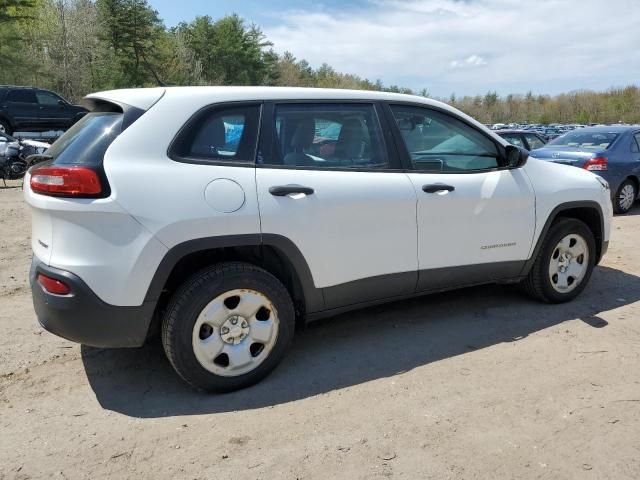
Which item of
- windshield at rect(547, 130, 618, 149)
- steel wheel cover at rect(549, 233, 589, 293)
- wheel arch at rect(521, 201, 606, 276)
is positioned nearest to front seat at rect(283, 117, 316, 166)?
wheel arch at rect(521, 201, 606, 276)

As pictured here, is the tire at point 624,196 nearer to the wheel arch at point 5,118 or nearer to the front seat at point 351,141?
the front seat at point 351,141

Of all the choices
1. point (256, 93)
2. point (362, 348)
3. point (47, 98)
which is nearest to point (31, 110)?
point (47, 98)

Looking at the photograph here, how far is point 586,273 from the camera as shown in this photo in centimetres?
452

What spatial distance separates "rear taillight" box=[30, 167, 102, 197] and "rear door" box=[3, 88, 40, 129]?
15528mm

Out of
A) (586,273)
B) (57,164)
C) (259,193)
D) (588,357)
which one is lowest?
(588,357)

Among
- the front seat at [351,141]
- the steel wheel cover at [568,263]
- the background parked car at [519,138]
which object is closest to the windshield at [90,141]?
the front seat at [351,141]

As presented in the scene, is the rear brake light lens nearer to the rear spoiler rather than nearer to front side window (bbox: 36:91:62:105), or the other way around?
Result: the rear spoiler

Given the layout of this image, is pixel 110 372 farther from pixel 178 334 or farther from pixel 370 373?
pixel 370 373

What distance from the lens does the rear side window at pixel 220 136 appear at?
2916 millimetres

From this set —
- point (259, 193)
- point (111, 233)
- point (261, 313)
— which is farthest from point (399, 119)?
point (111, 233)

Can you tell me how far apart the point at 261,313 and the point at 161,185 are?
3.15 ft

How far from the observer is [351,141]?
3488mm

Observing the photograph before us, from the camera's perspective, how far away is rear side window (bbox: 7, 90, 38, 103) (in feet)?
51.3

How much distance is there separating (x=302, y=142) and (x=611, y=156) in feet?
24.9
